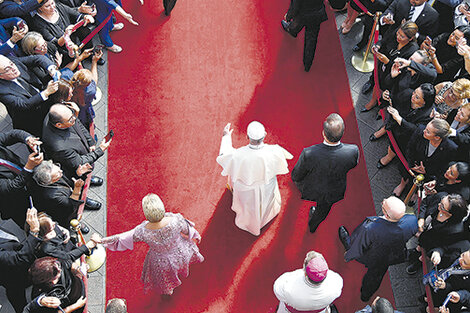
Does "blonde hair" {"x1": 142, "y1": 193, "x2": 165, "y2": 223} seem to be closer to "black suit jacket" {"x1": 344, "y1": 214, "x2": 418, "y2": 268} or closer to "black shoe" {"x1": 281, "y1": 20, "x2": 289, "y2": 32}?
"black suit jacket" {"x1": 344, "y1": 214, "x2": 418, "y2": 268}

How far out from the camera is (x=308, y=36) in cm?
812

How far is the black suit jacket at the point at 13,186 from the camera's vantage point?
19.0 ft

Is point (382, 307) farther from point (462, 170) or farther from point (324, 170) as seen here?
point (462, 170)

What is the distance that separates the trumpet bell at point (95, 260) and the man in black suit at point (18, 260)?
3.25 feet

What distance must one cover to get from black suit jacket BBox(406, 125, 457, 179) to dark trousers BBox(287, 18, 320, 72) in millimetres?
2524

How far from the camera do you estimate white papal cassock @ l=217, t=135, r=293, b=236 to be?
607 cm

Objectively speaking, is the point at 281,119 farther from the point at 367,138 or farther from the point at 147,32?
the point at 147,32

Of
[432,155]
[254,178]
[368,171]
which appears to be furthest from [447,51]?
[254,178]

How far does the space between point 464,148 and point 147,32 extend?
18.7 ft

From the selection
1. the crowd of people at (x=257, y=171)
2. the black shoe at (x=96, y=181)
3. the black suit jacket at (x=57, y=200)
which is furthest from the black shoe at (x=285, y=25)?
the black suit jacket at (x=57, y=200)

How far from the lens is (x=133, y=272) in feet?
22.0

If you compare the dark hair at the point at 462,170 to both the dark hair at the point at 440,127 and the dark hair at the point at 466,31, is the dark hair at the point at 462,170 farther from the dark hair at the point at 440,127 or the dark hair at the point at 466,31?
the dark hair at the point at 466,31

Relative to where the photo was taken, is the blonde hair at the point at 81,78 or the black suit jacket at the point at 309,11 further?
the black suit jacket at the point at 309,11

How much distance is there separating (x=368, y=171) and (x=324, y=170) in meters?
1.82
